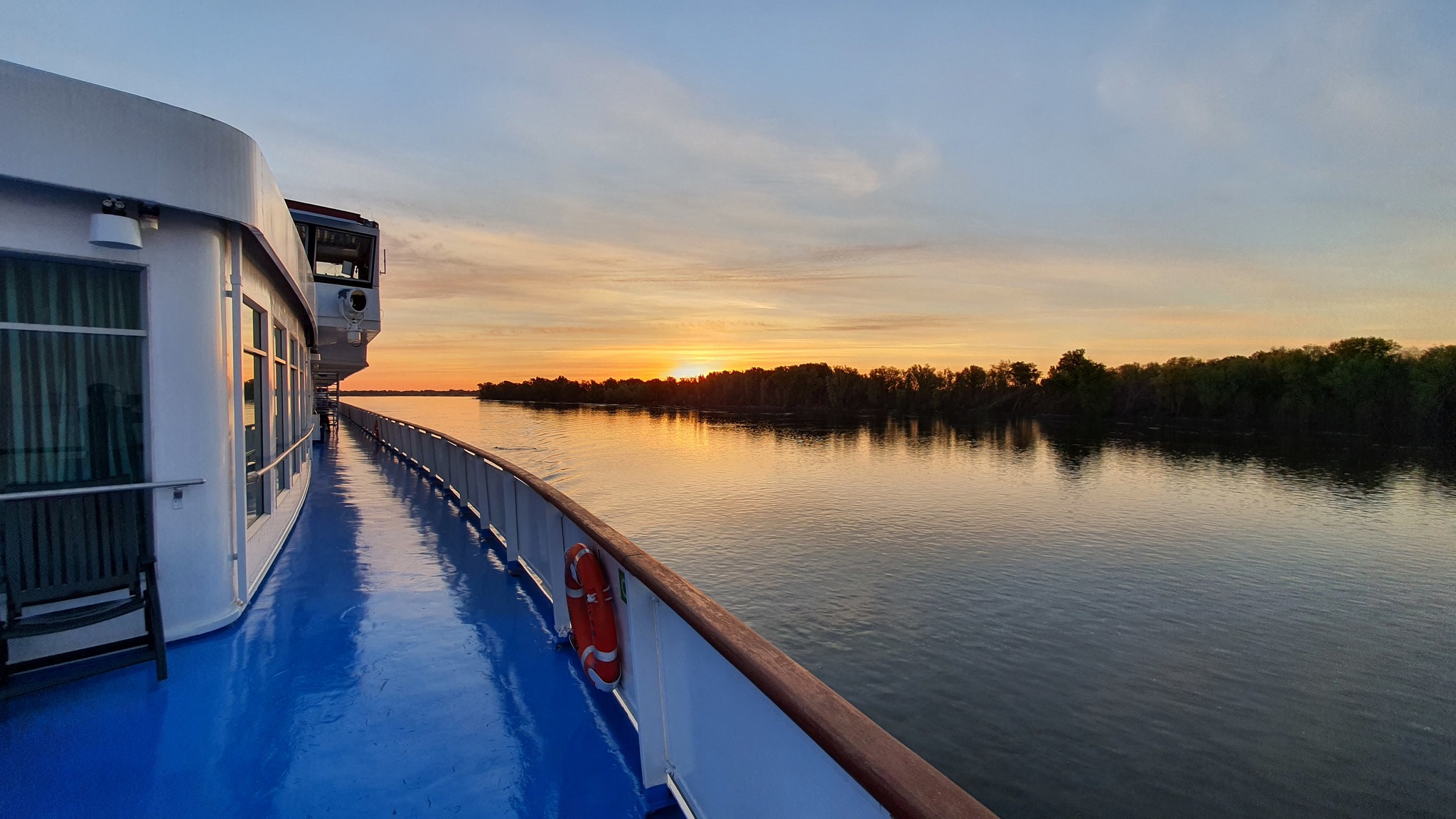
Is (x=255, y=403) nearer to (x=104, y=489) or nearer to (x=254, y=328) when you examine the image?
(x=254, y=328)

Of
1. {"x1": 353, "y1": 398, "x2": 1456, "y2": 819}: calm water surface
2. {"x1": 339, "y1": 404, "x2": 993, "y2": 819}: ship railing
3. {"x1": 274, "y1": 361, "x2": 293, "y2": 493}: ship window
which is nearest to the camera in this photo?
{"x1": 339, "y1": 404, "x2": 993, "y2": 819}: ship railing

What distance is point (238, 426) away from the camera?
161 inches

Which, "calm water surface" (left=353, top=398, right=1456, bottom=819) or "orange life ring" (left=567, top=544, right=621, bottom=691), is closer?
"orange life ring" (left=567, top=544, right=621, bottom=691)

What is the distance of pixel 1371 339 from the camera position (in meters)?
64.1

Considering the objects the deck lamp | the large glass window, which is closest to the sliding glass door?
the deck lamp

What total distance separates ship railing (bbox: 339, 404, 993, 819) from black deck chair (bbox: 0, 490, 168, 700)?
1961 millimetres

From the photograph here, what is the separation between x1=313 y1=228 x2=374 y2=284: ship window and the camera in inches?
523

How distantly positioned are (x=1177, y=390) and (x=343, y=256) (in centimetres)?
8104

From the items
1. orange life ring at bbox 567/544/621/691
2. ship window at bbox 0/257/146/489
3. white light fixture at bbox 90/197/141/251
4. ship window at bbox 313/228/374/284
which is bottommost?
orange life ring at bbox 567/544/621/691

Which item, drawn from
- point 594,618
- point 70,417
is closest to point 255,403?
point 70,417

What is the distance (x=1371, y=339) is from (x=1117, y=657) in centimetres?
7619

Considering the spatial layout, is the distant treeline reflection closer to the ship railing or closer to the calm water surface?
the calm water surface

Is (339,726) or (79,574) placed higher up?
(79,574)

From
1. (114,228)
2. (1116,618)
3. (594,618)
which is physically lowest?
(1116,618)
